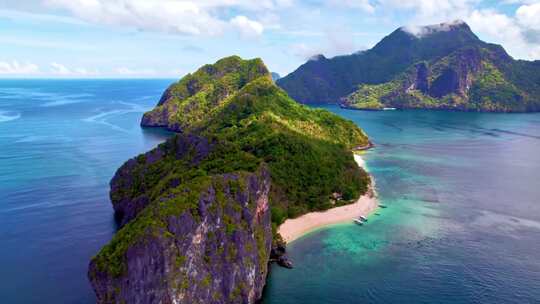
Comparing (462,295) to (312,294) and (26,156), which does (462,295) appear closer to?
(312,294)

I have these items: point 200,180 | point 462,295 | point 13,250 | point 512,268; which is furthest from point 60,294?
point 512,268

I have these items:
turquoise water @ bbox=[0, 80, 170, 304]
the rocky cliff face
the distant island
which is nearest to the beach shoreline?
the distant island

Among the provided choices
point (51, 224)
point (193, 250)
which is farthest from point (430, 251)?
point (51, 224)

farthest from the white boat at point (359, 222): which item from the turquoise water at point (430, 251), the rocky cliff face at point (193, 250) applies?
the rocky cliff face at point (193, 250)

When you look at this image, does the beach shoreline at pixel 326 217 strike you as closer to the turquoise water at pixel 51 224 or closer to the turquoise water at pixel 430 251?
the turquoise water at pixel 430 251

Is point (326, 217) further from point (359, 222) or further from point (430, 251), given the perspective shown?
point (430, 251)

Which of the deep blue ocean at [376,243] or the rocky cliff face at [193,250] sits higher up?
the rocky cliff face at [193,250]
